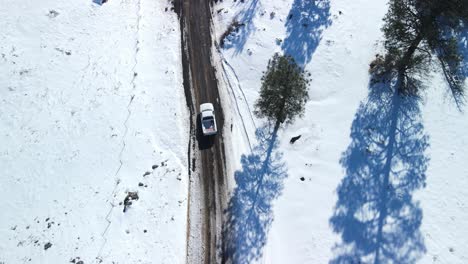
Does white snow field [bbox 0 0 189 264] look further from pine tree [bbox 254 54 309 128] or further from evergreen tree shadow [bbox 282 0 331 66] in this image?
evergreen tree shadow [bbox 282 0 331 66]

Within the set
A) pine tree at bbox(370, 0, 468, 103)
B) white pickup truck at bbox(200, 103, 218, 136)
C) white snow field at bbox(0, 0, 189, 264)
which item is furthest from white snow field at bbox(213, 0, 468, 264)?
white snow field at bbox(0, 0, 189, 264)

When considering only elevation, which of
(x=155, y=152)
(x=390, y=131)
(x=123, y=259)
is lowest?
(x=123, y=259)

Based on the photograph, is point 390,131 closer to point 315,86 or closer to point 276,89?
point 315,86

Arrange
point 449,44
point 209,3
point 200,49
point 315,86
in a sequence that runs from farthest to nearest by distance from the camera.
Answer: point 209,3 < point 200,49 < point 315,86 < point 449,44

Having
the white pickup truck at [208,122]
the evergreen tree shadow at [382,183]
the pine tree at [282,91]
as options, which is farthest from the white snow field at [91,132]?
the evergreen tree shadow at [382,183]

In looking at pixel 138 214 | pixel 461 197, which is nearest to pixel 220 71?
pixel 138 214

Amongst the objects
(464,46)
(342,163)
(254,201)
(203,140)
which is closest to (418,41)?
(464,46)
